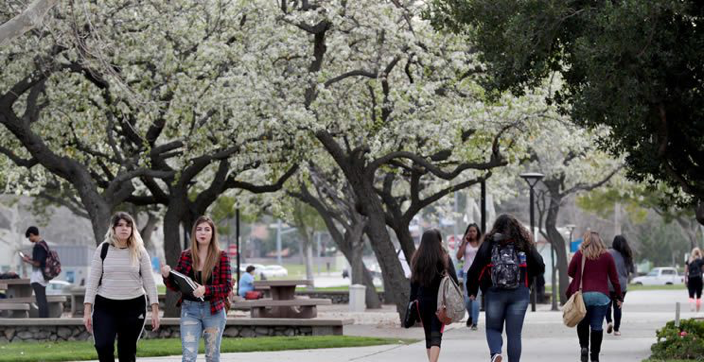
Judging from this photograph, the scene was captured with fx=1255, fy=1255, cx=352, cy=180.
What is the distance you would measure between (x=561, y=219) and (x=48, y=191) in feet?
126

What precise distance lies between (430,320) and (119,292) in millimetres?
3098

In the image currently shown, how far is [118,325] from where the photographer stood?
417 inches

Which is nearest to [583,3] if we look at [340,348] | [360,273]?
[340,348]

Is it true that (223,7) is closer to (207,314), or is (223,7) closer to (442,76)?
(442,76)

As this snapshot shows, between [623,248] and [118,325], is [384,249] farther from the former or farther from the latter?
[118,325]

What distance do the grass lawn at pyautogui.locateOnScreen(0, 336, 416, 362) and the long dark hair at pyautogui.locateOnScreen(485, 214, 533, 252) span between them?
609 centimetres

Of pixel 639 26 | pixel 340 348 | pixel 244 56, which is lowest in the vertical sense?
pixel 340 348

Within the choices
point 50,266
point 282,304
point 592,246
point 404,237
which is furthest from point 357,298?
point 592,246

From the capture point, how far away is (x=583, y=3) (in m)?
13.9

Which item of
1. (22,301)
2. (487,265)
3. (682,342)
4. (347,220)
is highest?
(347,220)

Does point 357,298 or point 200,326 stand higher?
point 357,298

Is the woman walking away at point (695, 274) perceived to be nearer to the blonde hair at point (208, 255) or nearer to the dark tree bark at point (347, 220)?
the dark tree bark at point (347, 220)

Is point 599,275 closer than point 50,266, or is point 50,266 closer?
point 599,275

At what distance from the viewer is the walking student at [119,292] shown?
1052cm
